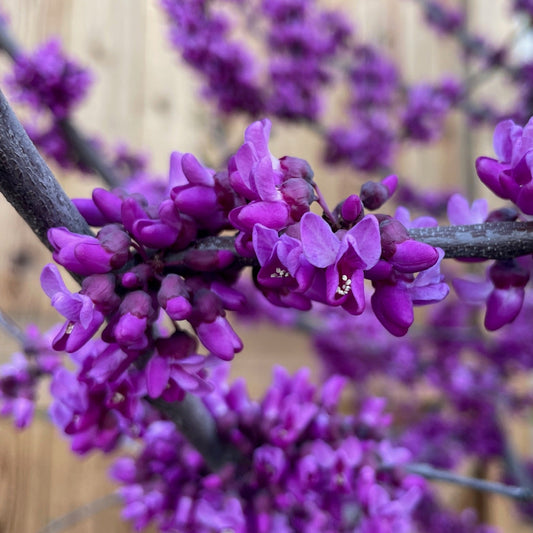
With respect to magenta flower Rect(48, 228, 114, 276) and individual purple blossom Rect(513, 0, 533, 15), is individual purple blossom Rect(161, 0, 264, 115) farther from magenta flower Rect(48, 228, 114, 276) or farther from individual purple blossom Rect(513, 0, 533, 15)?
magenta flower Rect(48, 228, 114, 276)

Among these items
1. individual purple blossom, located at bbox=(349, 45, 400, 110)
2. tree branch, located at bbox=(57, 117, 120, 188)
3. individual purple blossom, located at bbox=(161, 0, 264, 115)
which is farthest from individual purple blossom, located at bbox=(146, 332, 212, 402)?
individual purple blossom, located at bbox=(349, 45, 400, 110)

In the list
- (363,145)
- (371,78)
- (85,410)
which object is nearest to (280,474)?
(85,410)

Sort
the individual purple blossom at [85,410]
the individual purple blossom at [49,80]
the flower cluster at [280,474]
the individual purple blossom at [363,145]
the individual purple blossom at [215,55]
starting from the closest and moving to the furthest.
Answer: the individual purple blossom at [85,410], the flower cluster at [280,474], the individual purple blossom at [49,80], the individual purple blossom at [215,55], the individual purple blossom at [363,145]

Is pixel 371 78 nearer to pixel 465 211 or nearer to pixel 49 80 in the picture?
pixel 49 80

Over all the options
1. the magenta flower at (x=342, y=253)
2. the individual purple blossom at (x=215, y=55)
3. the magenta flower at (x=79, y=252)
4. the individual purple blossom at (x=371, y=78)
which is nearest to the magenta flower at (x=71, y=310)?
the magenta flower at (x=79, y=252)

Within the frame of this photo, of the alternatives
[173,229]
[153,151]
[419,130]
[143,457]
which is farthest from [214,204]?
[153,151]

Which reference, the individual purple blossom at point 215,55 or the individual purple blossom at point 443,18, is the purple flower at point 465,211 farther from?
the individual purple blossom at point 443,18
